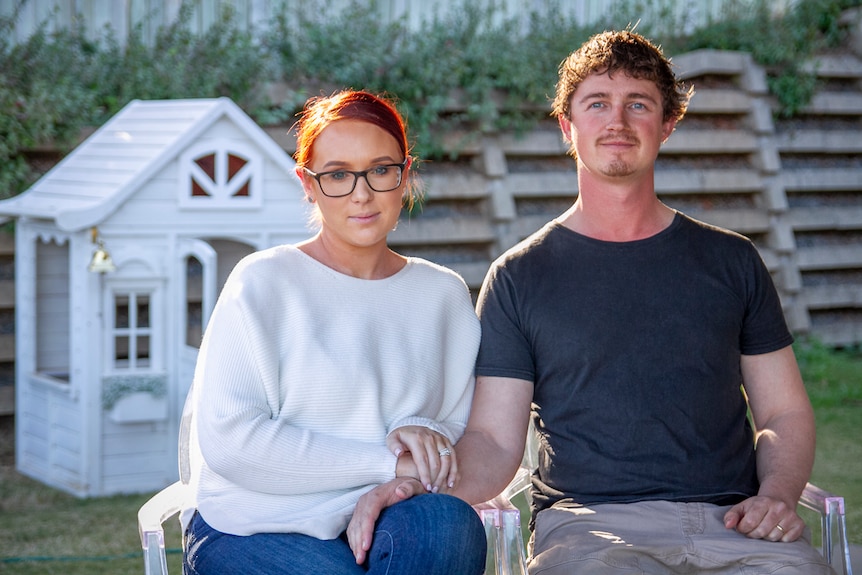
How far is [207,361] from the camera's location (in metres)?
1.89

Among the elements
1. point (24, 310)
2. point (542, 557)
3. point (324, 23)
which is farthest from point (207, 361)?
point (324, 23)

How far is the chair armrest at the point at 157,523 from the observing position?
1890 millimetres

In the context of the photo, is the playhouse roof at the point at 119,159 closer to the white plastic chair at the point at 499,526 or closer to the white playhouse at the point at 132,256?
the white playhouse at the point at 132,256

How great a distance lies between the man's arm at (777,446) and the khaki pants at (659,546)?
1.4 inches

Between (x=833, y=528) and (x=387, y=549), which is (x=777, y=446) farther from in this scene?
(x=387, y=549)

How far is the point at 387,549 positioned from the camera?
1.71 meters

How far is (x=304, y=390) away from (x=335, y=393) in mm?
58

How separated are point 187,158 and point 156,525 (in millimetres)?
2040

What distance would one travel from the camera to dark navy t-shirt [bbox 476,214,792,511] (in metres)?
2.09

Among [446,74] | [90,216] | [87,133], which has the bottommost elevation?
[90,216]

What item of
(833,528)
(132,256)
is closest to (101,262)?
(132,256)

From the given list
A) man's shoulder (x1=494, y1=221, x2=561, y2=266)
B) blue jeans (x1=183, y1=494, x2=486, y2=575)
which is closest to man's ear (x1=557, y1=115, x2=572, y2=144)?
man's shoulder (x1=494, y1=221, x2=561, y2=266)

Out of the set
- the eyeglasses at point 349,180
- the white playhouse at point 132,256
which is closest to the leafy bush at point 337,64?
the white playhouse at point 132,256

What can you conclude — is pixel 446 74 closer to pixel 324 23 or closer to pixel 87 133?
pixel 324 23
